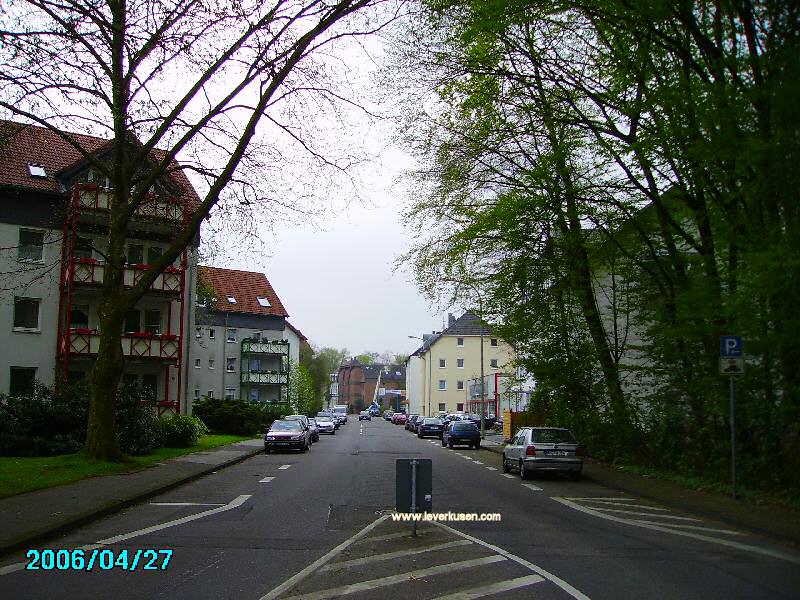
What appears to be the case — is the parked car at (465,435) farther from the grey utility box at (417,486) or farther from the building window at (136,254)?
the grey utility box at (417,486)

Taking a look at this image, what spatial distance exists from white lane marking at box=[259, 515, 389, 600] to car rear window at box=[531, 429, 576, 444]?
9.68 metres

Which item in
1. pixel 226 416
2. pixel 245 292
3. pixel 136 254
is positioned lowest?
pixel 226 416

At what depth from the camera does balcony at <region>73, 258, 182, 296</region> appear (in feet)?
112

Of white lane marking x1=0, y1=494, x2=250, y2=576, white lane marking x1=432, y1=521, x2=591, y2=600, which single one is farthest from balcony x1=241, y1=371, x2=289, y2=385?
white lane marking x1=432, y1=521, x2=591, y2=600

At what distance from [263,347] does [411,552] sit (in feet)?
201

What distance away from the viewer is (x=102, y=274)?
35.4m

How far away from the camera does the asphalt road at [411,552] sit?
7164 millimetres

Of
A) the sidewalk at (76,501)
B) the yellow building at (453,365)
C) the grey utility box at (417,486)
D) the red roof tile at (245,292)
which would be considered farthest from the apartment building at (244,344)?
the grey utility box at (417,486)

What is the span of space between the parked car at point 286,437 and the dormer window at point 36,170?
1607 centimetres

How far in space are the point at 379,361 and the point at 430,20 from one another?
17777 centimetres

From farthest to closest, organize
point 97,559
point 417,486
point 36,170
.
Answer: point 36,170
point 417,486
point 97,559

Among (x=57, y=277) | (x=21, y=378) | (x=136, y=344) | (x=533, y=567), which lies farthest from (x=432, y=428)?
(x=533, y=567)

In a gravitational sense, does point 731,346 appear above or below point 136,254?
below

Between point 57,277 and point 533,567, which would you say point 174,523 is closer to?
point 533,567
